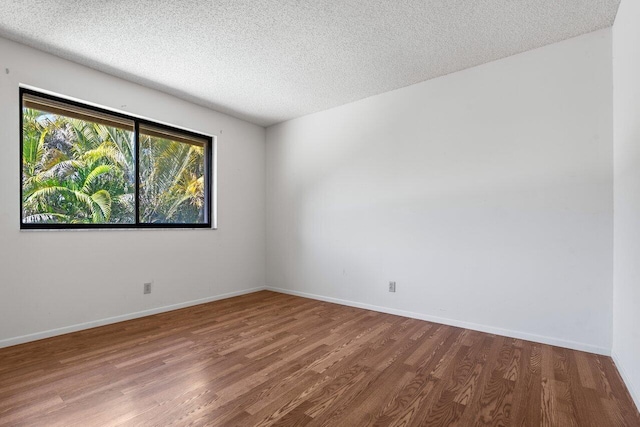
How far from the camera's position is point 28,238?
2.77 metres

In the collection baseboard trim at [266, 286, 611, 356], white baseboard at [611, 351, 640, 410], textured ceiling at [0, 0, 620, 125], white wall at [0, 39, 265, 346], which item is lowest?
baseboard trim at [266, 286, 611, 356]

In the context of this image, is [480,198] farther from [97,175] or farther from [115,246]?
[97,175]

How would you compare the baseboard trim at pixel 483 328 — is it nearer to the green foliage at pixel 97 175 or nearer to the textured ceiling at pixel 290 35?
the green foliage at pixel 97 175

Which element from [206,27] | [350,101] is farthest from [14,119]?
[350,101]

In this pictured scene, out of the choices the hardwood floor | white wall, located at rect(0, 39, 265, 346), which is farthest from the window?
the hardwood floor

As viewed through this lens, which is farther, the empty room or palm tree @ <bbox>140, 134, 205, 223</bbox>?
palm tree @ <bbox>140, 134, 205, 223</bbox>

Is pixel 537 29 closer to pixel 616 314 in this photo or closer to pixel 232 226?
pixel 616 314

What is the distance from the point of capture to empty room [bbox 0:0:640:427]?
1967 millimetres

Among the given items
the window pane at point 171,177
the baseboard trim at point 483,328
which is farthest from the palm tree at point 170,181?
the baseboard trim at point 483,328

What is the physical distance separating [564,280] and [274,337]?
2.50 meters

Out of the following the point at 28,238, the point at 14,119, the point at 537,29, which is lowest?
the point at 28,238

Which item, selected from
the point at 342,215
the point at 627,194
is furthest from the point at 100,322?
the point at 627,194

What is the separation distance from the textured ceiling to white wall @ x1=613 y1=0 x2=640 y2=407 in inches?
17.0

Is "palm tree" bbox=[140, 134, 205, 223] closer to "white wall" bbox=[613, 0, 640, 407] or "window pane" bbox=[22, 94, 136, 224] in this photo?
"window pane" bbox=[22, 94, 136, 224]
